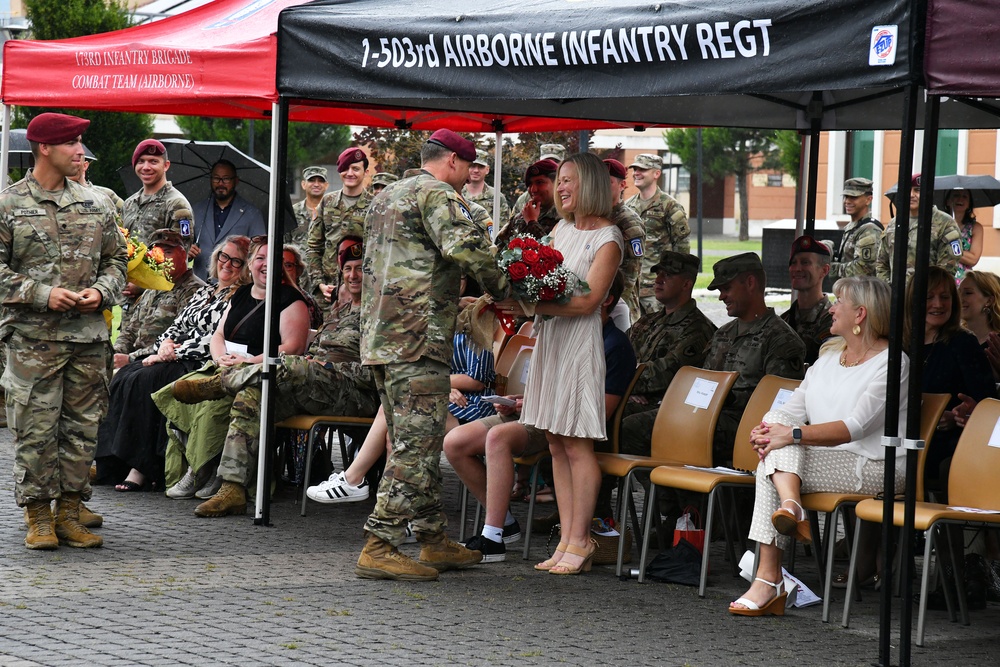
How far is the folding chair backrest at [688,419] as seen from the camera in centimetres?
654

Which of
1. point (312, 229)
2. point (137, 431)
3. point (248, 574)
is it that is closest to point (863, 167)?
point (312, 229)

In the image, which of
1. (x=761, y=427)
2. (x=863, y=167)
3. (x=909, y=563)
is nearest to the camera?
(x=909, y=563)

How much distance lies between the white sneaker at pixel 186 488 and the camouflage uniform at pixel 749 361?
3.20m

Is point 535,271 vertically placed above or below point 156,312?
above

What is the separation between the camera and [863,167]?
93.3 feet

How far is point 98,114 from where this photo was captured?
21.1 metres

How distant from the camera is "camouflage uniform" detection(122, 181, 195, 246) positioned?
10.2 metres

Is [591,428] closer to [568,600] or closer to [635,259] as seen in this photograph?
[568,600]

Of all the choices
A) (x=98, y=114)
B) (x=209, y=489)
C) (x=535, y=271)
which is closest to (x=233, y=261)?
(x=209, y=489)

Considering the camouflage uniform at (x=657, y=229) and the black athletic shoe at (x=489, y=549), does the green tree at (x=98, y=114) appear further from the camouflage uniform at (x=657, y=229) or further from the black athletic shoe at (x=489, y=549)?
the black athletic shoe at (x=489, y=549)

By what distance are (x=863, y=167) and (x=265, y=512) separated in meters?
23.2

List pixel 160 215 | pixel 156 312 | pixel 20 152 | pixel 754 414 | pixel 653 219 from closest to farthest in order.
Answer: pixel 754 414, pixel 156 312, pixel 160 215, pixel 653 219, pixel 20 152

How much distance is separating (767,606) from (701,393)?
128 cm

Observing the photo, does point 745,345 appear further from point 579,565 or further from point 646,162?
point 646,162
